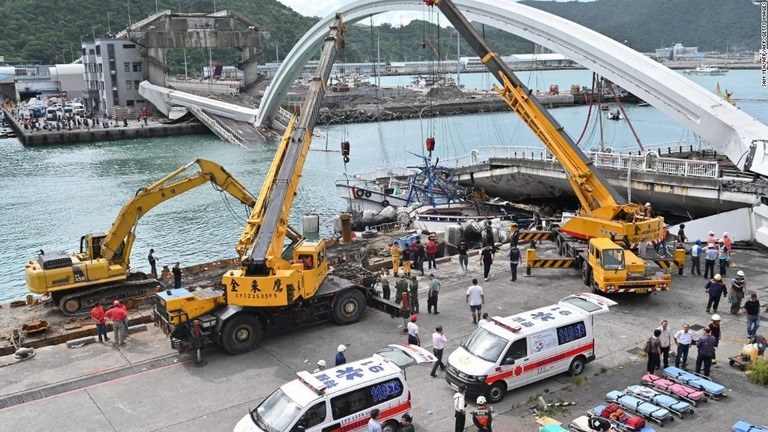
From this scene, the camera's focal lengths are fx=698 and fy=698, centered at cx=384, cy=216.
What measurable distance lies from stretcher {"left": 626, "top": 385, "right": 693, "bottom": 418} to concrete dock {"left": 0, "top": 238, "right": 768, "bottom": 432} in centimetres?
20

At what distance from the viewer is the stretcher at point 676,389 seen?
43.0 feet

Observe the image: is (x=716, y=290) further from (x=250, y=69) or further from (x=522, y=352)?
(x=250, y=69)

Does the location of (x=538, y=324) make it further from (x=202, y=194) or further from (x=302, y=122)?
(x=202, y=194)

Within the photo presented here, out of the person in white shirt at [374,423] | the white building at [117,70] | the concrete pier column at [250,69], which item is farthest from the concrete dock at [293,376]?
the white building at [117,70]

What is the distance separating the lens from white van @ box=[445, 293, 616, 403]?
13461 mm

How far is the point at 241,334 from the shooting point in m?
16.8

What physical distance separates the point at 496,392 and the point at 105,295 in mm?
14138

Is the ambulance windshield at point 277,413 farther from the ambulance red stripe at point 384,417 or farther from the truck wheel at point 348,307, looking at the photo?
the truck wheel at point 348,307

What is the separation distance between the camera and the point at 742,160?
85.5ft

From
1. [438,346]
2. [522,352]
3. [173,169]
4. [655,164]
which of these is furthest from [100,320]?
[173,169]

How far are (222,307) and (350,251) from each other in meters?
11.6

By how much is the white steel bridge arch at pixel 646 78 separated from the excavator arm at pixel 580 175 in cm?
607

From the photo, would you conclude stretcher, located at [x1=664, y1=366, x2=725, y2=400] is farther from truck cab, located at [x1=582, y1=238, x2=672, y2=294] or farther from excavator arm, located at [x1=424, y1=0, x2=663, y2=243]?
excavator arm, located at [x1=424, y1=0, x2=663, y2=243]

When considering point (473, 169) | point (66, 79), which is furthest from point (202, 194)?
point (66, 79)
